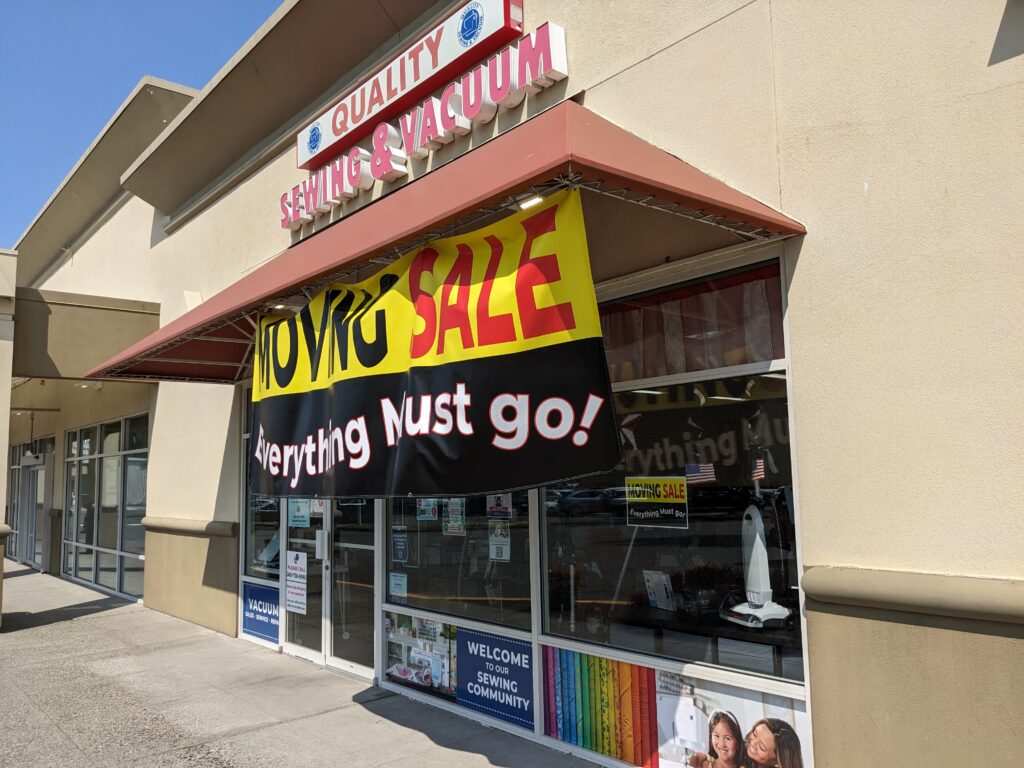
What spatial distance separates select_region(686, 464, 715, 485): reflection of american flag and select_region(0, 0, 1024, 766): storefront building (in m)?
0.03

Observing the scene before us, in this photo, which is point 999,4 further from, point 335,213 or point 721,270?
point 335,213

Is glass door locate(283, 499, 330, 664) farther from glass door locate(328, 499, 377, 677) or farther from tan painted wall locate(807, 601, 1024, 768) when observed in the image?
tan painted wall locate(807, 601, 1024, 768)

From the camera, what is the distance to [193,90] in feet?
41.1

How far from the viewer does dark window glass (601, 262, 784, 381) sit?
4.61 metres

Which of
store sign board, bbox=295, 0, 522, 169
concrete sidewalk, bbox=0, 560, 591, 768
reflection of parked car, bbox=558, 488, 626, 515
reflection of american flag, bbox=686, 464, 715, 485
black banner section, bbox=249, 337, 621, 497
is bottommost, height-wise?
concrete sidewalk, bbox=0, 560, 591, 768

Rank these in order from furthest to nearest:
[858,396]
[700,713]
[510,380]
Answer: [700,713], [510,380], [858,396]

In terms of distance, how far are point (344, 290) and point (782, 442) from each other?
3.14m

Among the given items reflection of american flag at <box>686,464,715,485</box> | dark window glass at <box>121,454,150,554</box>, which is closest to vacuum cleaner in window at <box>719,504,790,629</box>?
reflection of american flag at <box>686,464,715,485</box>

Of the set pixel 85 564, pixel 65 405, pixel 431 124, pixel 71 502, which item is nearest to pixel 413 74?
pixel 431 124

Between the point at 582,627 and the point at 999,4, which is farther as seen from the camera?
the point at 582,627

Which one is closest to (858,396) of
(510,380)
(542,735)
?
(510,380)

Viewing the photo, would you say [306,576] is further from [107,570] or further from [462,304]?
[107,570]

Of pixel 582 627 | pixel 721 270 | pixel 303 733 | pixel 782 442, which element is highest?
pixel 721 270

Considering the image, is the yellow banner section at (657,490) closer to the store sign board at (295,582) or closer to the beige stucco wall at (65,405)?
the store sign board at (295,582)
